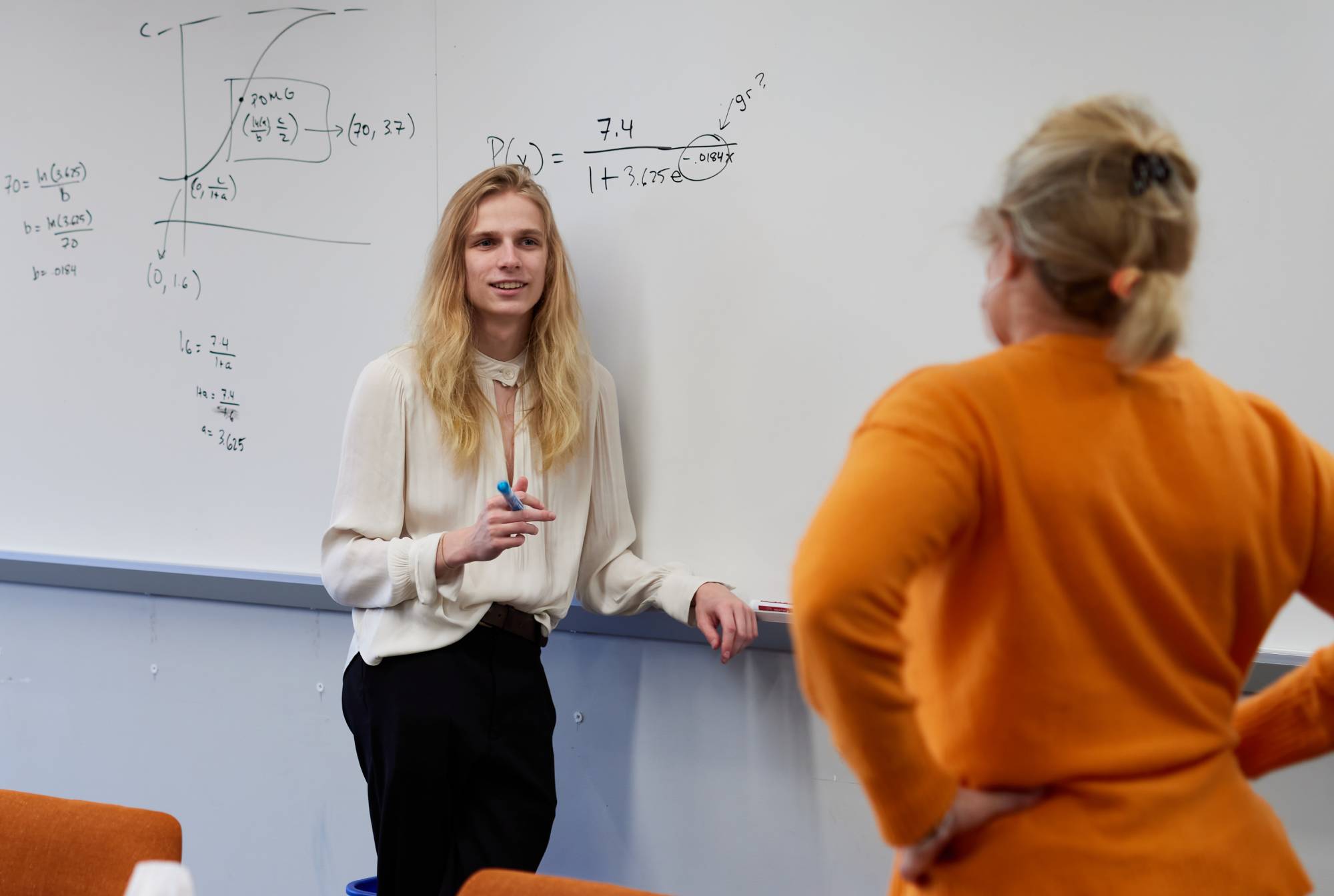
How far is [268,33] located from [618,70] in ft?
2.88

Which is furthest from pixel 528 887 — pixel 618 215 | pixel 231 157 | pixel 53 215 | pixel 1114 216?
pixel 53 215

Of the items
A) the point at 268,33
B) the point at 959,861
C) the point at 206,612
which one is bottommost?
the point at 206,612

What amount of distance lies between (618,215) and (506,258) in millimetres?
279

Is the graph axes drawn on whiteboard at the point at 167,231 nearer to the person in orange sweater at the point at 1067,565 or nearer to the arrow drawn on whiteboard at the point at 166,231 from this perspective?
the arrow drawn on whiteboard at the point at 166,231

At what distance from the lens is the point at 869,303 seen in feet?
6.36

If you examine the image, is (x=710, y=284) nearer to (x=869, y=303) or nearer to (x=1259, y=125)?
(x=869, y=303)

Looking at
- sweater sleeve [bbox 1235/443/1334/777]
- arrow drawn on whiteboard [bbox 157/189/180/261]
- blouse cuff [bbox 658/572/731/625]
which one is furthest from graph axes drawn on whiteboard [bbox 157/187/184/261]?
sweater sleeve [bbox 1235/443/1334/777]

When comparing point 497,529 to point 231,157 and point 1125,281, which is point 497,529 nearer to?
point 1125,281

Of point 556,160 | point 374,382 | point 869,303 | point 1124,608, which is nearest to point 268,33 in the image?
point 556,160

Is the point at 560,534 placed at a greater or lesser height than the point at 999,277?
lesser

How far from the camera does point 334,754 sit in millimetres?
2482

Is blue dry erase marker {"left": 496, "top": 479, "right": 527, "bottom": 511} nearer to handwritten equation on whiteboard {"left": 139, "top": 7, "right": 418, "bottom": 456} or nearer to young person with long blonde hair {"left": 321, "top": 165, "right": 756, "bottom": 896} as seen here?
young person with long blonde hair {"left": 321, "top": 165, "right": 756, "bottom": 896}

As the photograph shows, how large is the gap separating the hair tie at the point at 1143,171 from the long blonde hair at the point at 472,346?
1.21m

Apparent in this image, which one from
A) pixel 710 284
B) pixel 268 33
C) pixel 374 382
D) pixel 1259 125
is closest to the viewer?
pixel 1259 125
